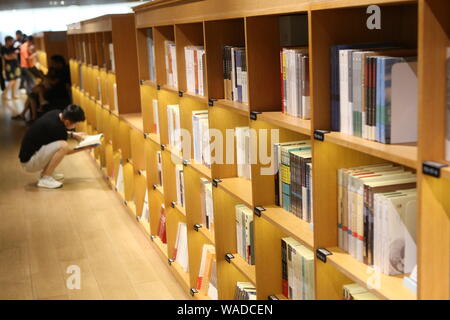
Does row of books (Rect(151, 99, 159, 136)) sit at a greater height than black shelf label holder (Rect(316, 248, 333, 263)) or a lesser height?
greater

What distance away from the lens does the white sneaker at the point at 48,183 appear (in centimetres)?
724

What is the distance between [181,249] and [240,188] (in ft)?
4.51

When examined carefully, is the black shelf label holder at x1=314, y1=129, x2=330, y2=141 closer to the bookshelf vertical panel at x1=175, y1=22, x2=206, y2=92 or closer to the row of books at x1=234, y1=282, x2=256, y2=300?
the row of books at x1=234, y1=282, x2=256, y2=300

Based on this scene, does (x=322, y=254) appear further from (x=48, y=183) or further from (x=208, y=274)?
(x=48, y=183)

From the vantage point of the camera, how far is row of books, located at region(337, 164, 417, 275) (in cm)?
200

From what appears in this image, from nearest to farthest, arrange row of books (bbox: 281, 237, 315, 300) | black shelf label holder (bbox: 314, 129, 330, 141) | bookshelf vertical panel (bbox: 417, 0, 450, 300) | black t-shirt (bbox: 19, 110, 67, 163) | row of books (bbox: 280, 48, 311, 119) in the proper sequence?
1. bookshelf vertical panel (bbox: 417, 0, 450, 300)
2. black shelf label holder (bbox: 314, 129, 330, 141)
3. row of books (bbox: 280, 48, 311, 119)
4. row of books (bbox: 281, 237, 315, 300)
5. black t-shirt (bbox: 19, 110, 67, 163)

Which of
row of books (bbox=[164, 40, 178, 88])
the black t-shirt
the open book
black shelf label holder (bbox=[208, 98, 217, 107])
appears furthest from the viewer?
the black t-shirt

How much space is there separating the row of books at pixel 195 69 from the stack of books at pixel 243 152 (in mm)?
523

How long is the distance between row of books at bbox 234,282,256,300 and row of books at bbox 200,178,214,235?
0.45 m

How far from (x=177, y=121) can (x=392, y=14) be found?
83.5 inches

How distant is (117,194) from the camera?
679 cm

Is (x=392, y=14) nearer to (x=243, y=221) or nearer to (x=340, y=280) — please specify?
(x=340, y=280)

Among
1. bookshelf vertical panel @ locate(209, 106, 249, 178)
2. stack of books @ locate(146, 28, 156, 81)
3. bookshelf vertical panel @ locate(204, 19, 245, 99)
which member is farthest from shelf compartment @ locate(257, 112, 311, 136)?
stack of books @ locate(146, 28, 156, 81)

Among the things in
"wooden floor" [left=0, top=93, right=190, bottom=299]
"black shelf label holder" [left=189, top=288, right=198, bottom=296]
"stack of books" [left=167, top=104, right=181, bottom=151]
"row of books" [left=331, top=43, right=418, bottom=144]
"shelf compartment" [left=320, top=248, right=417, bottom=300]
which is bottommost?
"wooden floor" [left=0, top=93, right=190, bottom=299]
